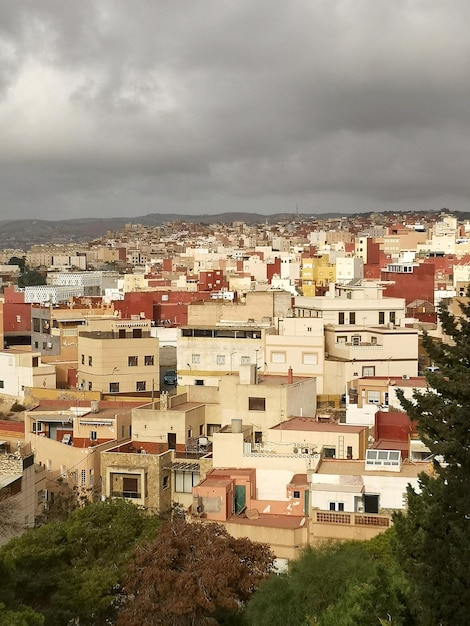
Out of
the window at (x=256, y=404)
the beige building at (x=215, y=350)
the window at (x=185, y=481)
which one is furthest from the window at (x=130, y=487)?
the beige building at (x=215, y=350)

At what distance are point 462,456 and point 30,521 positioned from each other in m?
14.4

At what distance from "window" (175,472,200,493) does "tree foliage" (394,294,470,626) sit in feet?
40.6

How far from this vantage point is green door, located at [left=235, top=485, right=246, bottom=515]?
24.5 m

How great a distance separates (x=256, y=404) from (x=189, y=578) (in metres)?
12.1

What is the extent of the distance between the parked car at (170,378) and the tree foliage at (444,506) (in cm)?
2882

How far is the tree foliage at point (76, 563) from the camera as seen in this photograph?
19.2 m

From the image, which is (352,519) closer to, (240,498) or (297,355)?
(240,498)

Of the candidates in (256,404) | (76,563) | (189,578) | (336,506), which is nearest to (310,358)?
(256,404)

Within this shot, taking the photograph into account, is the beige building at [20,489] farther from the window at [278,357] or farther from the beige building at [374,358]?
the beige building at [374,358]

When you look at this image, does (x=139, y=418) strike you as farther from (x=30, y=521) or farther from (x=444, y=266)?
(x=444, y=266)

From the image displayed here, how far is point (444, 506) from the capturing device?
50.7ft

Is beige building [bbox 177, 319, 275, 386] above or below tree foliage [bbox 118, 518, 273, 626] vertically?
above

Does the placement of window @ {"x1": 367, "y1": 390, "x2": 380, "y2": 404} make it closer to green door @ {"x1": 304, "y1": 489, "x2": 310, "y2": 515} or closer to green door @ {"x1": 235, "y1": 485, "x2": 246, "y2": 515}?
green door @ {"x1": 235, "y1": 485, "x2": 246, "y2": 515}

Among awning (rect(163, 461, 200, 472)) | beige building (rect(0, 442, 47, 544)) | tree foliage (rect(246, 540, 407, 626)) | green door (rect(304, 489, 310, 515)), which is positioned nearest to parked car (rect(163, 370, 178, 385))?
awning (rect(163, 461, 200, 472))
